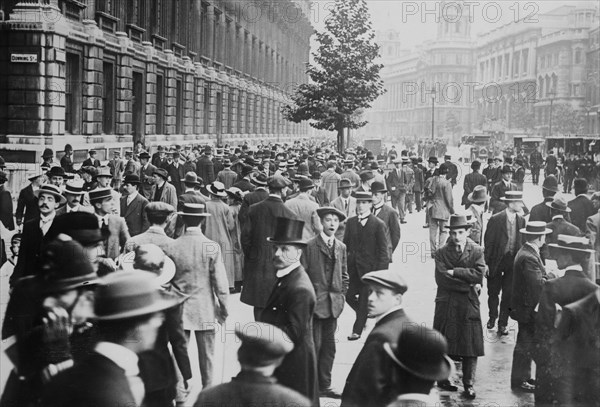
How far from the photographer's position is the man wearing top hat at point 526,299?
798 centimetres

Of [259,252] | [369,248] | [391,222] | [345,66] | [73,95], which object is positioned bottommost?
[259,252]

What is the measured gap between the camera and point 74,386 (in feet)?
14.6

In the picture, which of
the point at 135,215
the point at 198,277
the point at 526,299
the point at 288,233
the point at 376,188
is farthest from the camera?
the point at 376,188

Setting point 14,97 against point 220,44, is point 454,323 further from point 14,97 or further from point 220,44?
point 220,44

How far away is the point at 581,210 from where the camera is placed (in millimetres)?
12508

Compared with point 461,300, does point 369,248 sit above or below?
above

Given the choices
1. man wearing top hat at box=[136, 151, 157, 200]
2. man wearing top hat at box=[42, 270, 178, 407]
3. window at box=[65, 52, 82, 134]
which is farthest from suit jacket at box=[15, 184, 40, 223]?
window at box=[65, 52, 82, 134]

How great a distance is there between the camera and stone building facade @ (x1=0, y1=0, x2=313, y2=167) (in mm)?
19672

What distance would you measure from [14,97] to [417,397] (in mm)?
17286

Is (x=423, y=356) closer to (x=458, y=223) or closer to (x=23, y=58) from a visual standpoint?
(x=458, y=223)

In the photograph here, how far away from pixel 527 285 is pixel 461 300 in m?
0.85

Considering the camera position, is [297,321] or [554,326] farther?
[554,326]

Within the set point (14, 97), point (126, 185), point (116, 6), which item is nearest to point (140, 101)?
point (116, 6)

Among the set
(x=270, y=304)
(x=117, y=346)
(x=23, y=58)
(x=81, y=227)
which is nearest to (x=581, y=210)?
(x=270, y=304)
